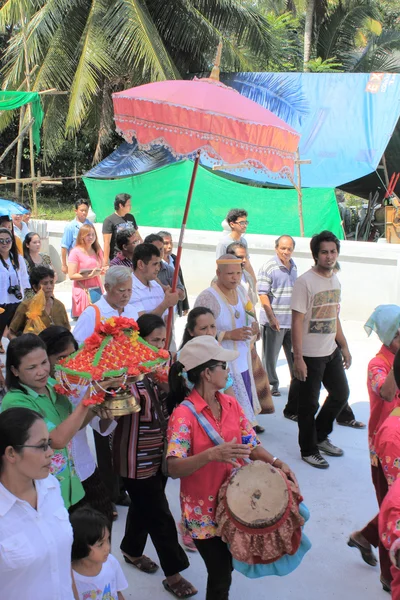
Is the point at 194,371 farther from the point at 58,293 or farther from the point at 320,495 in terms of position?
the point at 58,293

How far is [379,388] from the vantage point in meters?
3.78

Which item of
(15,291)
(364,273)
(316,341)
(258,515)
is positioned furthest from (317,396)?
(364,273)

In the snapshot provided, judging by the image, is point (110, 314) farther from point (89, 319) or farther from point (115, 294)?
point (89, 319)

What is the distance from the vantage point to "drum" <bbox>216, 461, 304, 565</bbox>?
2.95 metres

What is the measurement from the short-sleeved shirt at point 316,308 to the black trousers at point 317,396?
0.10m

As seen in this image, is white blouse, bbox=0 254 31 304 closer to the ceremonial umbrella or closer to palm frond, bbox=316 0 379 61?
the ceremonial umbrella

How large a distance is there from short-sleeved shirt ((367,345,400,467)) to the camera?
4.32 meters

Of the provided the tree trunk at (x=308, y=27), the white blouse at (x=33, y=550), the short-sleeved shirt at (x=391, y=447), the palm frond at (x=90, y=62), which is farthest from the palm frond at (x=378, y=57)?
the white blouse at (x=33, y=550)

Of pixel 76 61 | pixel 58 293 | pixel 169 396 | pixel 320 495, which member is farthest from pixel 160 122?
pixel 76 61

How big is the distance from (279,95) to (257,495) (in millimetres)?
15981

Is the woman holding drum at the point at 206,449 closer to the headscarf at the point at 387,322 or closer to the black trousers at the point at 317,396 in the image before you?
the headscarf at the point at 387,322

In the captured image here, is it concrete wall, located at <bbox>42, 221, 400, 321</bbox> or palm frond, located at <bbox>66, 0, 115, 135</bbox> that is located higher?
palm frond, located at <bbox>66, 0, 115, 135</bbox>

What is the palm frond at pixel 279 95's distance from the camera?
17281mm

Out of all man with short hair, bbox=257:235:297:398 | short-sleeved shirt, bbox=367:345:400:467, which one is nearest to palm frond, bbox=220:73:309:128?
man with short hair, bbox=257:235:297:398
